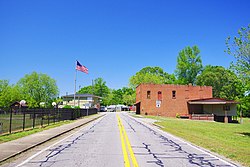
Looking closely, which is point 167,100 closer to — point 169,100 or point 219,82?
point 169,100

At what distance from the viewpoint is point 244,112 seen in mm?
69375

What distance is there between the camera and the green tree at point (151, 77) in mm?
91844

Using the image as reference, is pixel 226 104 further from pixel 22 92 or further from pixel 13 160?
pixel 22 92

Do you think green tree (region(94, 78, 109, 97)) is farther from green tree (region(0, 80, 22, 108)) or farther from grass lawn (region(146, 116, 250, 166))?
grass lawn (region(146, 116, 250, 166))

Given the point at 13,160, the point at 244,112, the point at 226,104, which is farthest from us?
the point at 244,112

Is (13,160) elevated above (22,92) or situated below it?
below

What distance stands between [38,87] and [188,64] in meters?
48.6

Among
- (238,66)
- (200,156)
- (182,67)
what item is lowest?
(200,156)

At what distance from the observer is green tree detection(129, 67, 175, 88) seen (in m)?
91.8

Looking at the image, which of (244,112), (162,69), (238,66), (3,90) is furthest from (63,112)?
(162,69)

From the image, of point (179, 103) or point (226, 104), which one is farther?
point (179, 103)

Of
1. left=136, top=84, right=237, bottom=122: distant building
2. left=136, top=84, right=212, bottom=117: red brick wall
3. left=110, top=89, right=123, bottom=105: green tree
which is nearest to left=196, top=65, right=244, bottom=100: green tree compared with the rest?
left=136, top=84, right=237, bottom=122: distant building

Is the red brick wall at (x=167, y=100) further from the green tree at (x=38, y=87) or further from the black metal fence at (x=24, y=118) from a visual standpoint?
the green tree at (x=38, y=87)

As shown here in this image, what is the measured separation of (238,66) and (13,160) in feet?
58.2
